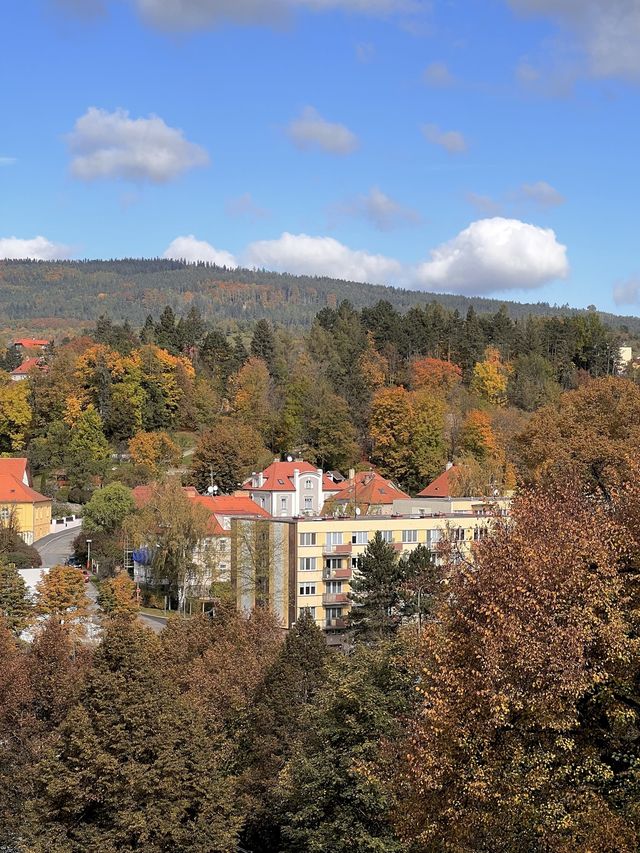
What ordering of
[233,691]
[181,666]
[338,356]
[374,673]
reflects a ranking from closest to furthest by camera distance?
[374,673], [233,691], [181,666], [338,356]

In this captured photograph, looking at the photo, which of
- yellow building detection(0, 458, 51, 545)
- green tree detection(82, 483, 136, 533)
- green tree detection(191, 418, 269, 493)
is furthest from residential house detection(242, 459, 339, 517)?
yellow building detection(0, 458, 51, 545)

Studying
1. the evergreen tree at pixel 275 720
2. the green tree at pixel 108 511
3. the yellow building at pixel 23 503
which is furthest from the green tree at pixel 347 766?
the yellow building at pixel 23 503

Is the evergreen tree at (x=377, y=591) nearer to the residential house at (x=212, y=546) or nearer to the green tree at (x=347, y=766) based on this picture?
the residential house at (x=212, y=546)

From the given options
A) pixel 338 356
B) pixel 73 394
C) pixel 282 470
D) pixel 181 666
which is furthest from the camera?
pixel 338 356

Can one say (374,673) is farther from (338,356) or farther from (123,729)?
(338,356)

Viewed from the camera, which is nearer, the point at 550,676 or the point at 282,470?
the point at 550,676

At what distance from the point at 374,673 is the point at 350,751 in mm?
2141

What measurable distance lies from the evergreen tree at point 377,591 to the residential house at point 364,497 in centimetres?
1873

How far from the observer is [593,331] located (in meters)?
115

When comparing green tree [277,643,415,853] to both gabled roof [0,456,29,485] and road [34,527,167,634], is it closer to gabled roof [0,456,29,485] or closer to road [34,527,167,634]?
road [34,527,167,634]

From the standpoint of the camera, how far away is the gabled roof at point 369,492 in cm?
7150

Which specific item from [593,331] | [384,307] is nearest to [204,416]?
[384,307]

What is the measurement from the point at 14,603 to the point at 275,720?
21.5m

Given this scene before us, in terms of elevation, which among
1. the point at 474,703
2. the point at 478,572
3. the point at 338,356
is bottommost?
the point at 474,703
